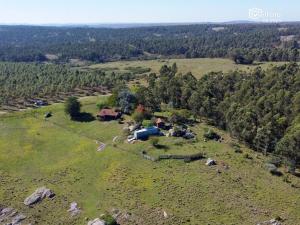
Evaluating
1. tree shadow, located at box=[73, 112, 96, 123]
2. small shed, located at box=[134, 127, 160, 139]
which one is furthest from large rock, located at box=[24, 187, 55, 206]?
tree shadow, located at box=[73, 112, 96, 123]

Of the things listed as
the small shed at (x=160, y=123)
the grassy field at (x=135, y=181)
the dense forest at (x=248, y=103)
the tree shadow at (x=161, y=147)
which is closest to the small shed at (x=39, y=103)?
the grassy field at (x=135, y=181)

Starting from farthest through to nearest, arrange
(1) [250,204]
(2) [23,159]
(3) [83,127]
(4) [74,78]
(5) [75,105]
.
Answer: (4) [74,78] → (5) [75,105] → (3) [83,127] → (2) [23,159] → (1) [250,204]

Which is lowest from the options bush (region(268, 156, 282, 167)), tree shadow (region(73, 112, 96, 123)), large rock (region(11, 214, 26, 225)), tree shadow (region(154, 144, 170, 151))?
large rock (region(11, 214, 26, 225))

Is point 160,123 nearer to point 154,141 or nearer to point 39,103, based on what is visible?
point 154,141

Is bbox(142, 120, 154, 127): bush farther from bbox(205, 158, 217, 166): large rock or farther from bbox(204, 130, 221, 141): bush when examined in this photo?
bbox(205, 158, 217, 166): large rock

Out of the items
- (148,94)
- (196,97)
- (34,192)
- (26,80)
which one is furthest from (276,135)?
(26,80)

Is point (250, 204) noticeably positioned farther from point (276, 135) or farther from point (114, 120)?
point (114, 120)
